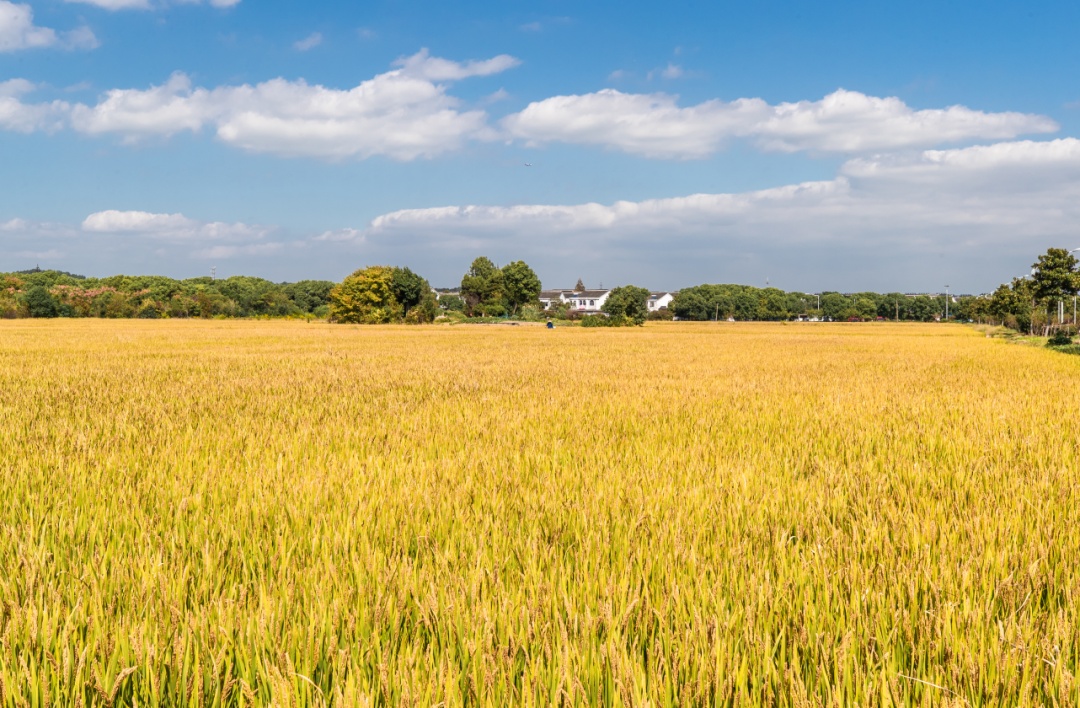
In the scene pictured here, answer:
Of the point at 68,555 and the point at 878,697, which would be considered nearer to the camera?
the point at 878,697

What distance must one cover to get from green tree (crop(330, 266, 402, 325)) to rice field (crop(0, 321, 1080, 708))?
3312 inches

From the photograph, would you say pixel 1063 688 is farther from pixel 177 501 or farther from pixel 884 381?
pixel 884 381

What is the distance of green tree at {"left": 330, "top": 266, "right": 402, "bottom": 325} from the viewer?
90062mm

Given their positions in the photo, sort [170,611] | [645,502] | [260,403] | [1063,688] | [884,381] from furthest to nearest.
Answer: [884,381] → [260,403] → [645,502] → [170,611] → [1063,688]

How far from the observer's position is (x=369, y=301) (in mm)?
91188

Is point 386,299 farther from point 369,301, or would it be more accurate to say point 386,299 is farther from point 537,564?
point 537,564

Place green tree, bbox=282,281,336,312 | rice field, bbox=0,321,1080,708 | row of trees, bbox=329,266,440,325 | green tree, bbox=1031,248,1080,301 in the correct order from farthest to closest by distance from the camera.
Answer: green tree, bbox=282,281,336,312 → row of trees, bbox=329,266,440,325 → green tree, bbox=1031,248,1080,301 → rice field, bbox=0,321,1080,708

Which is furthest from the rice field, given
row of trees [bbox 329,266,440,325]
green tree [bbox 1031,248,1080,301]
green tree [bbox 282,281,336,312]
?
green tree [bbox 282,281,336,312]

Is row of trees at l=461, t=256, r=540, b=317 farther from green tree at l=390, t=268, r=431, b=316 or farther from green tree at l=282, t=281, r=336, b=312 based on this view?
green tree at l=282, t=281, r=336, b=312

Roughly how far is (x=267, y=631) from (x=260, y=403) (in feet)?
26.1

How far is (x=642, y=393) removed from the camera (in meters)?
11.2

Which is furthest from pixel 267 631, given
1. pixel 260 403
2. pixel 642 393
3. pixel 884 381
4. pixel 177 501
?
pixel 884 381

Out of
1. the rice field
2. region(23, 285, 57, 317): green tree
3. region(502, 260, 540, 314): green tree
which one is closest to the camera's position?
the rice field

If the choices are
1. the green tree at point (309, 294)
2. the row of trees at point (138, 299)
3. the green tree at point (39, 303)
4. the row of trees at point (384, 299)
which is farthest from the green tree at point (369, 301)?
the green tree at point (309, 294)
